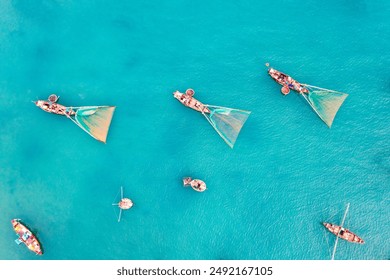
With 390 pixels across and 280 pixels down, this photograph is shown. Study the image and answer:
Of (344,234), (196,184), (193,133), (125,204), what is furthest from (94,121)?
(344,234)

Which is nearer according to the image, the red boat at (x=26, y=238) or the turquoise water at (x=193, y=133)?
the red boat at (x=26, y=238)

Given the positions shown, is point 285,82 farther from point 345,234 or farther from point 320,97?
point 345,234

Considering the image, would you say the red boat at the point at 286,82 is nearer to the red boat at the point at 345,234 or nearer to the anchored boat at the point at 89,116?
the red boat at the point at 345,234

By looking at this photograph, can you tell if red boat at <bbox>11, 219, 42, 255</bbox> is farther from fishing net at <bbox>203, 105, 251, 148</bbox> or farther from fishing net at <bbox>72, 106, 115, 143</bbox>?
fishing net at <bbox>203, 105, 251, 148</bbox>

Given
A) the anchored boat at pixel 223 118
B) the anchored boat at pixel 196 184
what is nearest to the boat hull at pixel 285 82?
the anchored boat at pixel 223 118

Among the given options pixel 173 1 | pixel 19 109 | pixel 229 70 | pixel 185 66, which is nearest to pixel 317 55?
pixel 229 70
